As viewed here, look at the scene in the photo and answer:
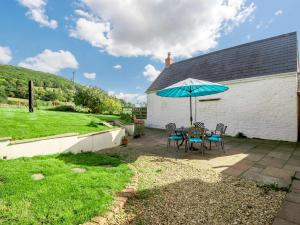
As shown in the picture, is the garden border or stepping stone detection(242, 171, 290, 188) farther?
stepping stone detection(242, 171, 290, 188)

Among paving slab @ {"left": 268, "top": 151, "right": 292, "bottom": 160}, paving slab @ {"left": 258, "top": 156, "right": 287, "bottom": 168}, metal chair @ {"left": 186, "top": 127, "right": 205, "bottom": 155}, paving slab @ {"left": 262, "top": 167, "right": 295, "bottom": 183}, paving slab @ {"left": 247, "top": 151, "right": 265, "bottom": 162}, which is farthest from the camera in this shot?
metal chair @ {"left": 186, "top": 127, "right": 205, "bottom": 155}

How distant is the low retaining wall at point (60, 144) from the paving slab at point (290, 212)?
18.9 ft

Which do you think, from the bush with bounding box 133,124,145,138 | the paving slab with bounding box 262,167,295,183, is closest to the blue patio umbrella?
the paving slab with bounding box 262,167,295,183

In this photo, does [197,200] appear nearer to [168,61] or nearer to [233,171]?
[233,171]

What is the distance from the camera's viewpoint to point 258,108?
403 inches

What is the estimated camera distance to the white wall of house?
9.37 meters

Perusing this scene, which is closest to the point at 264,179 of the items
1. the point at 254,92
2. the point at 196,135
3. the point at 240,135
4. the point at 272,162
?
the point at 272,162

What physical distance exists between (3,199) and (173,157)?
451 cm

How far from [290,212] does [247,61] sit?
10750 millimetres

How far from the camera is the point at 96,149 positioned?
7.22m

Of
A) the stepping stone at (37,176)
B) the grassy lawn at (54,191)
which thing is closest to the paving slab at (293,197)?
the grassy lawn at (54,191)

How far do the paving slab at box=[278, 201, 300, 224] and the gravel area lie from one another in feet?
0.32

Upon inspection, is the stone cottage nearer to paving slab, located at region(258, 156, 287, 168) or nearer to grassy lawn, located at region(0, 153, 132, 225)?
paving slab, located at region(258, 156, 287, 168)

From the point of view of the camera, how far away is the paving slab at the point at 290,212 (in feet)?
8.45
